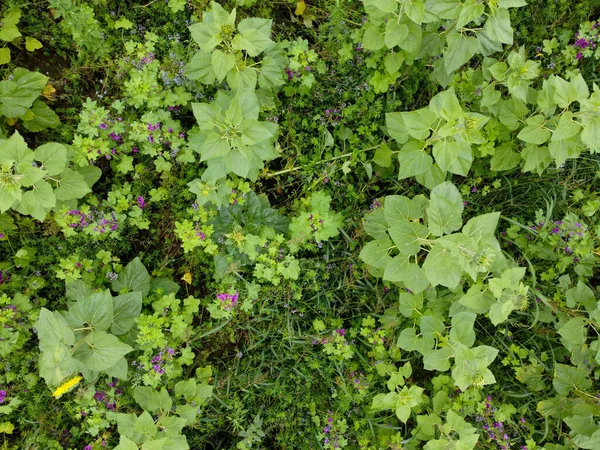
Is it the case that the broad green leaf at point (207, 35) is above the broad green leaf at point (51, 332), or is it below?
above

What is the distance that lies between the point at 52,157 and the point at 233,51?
1402 millimetres

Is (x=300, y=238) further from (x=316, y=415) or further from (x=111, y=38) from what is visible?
(x=111, y=38)

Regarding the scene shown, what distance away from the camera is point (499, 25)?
2834mm

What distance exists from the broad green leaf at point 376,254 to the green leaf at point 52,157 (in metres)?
2.16

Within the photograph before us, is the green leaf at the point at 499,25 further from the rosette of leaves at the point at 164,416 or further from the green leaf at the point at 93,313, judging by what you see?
the rosette of leaves at the point at 164,416

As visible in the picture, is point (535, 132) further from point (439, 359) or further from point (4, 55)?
point (4, 55)

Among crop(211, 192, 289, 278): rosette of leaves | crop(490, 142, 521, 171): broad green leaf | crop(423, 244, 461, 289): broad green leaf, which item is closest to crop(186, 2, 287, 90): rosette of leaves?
crop(211, 192, 289, 278): rosette of leaves

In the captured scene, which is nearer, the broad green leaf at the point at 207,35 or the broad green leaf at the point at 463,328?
the broad green leaf at the point at 207,35

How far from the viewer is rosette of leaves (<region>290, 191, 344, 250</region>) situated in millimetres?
3301

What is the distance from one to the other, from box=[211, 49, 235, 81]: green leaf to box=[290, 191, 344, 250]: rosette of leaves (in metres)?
1.18

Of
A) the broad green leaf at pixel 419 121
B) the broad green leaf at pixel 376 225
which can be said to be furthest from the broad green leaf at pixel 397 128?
the broad green leaf at pixel 376 225

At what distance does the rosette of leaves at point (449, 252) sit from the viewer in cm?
263

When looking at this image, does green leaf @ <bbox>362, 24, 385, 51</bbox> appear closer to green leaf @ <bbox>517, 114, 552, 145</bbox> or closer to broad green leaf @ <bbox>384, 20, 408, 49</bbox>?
broad green leaf @ <bbox>384, 20, 408, 49</bbox>

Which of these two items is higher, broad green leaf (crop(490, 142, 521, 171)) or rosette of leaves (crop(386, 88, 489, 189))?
rosette of leaves (crop(386, 88, 489, 189))
